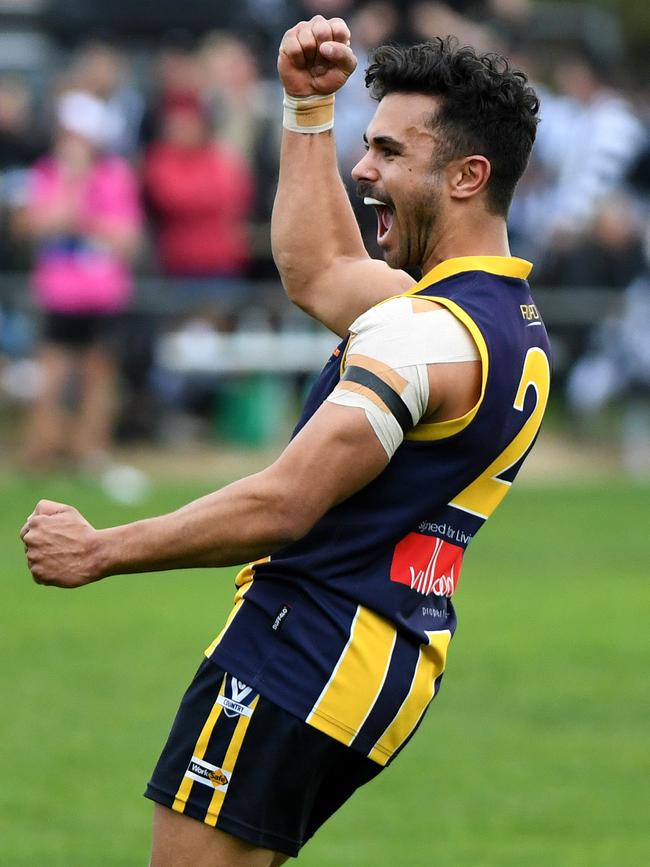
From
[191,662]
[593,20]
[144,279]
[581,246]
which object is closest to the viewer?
[191,662]

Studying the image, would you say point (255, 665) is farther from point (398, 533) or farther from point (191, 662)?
point (191, 662)

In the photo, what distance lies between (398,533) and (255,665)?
0.43 meters

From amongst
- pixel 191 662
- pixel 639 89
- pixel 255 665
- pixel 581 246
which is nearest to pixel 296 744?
pixel 255 665

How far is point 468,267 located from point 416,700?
0.99 m

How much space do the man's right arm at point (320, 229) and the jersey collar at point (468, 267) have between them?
45 cm

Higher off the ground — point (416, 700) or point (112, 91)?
point (112, 91)

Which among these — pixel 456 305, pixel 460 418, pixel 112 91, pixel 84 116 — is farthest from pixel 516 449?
pixel 112 91

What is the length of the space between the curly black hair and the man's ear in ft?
0.06

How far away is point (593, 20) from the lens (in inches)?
848

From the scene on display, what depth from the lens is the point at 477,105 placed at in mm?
3818

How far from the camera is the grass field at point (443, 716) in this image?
21.1ft

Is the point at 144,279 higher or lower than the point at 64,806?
higher

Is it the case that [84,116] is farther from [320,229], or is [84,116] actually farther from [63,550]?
[63,550]

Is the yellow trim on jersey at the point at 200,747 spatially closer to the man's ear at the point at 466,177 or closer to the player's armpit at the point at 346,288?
the player's armpit at the point at 346,288
